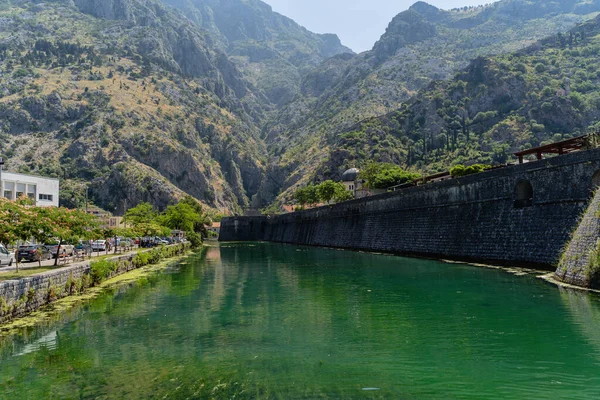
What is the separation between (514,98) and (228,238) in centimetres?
10812

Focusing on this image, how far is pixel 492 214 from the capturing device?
125ft

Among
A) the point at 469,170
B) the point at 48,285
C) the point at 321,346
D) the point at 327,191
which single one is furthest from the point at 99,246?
the point at 327,191

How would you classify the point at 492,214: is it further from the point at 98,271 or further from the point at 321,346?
the point at 98,271

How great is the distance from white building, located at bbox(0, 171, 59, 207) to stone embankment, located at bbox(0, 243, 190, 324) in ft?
147

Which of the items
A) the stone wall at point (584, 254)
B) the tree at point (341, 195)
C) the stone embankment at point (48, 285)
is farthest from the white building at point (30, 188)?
the tree at point (341, 195)

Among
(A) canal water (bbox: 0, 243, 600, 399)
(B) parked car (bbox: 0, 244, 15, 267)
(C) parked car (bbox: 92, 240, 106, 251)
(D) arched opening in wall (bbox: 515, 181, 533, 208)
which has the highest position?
(D) arched opening in wall (bbox: 515, 181, 533, 208)

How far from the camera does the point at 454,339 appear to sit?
15.2m

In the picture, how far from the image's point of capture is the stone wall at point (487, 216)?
99.0ft

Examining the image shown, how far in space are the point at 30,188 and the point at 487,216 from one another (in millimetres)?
74849

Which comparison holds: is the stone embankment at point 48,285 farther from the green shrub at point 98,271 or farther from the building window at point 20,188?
the building window at point 20,188

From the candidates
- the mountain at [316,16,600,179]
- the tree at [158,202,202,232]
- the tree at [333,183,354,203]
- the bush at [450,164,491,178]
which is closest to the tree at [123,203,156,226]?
the tree at [158,202,202,232]

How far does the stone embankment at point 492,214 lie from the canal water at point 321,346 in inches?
279

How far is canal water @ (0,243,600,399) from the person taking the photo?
35.8 feet

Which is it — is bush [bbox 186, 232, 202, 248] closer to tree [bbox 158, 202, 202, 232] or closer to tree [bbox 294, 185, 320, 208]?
tree [bbox 158, 202, 202, 232]
